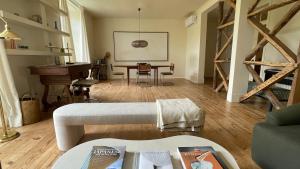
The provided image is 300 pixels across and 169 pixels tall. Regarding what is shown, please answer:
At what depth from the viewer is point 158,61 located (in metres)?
7.66

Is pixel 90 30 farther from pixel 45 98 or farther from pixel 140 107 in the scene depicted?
pixel 140 107

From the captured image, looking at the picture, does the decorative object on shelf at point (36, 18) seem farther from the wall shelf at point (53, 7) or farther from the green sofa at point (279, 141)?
the green sofa at point (279, 141)

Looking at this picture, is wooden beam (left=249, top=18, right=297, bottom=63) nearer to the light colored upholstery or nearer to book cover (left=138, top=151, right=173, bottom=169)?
the light colored upholstery

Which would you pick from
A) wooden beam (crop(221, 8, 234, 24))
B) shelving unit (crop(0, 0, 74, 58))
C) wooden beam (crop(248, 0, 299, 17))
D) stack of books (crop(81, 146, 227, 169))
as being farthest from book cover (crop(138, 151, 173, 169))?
wooden beam (crop(221, 8, 234, 24))

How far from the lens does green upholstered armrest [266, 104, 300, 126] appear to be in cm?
140

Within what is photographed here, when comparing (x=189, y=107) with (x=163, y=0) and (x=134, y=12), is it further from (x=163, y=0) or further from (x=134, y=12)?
(x=134, y=12)

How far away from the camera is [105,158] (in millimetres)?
1011

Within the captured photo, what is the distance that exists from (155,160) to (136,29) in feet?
23.2

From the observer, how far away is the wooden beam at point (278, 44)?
254 cm

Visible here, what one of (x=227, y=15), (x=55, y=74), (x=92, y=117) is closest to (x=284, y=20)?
(x=227, y=15)

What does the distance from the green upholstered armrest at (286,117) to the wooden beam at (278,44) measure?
153cm

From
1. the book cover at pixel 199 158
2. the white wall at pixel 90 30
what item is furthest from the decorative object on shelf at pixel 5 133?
the white wall at pixel 90 30

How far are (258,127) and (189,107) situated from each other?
0.66m

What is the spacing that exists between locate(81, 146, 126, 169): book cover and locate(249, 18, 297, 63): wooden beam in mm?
2924
